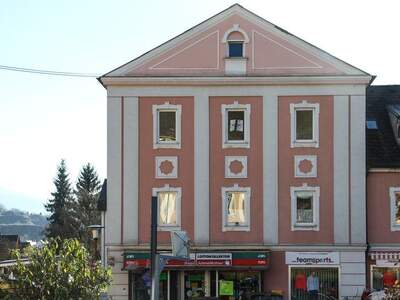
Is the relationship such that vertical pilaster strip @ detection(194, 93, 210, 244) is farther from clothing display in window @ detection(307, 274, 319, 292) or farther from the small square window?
clothing display in window @ detection(307, 274, 319, 292)

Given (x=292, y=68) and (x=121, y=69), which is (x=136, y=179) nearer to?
(x=121, y=69)

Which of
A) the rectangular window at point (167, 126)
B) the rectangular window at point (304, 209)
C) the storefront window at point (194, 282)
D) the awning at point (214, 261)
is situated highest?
the rectangular window at point (167, 126)

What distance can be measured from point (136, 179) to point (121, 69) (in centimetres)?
449

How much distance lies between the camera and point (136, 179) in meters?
35.2

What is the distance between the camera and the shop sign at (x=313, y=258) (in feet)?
113

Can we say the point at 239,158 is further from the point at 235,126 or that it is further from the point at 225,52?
the point at 225,52

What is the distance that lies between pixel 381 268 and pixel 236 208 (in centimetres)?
623

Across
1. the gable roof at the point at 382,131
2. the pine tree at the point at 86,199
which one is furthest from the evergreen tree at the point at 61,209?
the gable roof at the point at 382,131

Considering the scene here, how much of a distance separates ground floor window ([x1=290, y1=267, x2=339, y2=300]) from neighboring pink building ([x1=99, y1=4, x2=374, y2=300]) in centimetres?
6

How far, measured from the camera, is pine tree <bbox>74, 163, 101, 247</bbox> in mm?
91250

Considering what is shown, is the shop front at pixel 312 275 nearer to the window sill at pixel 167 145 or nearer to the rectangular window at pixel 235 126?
the rectangular window at pixel 235 126

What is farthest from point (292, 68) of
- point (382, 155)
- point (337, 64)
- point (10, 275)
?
point (10, 275)

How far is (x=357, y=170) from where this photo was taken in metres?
34.8

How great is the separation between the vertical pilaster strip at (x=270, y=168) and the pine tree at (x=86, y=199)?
46.9m
